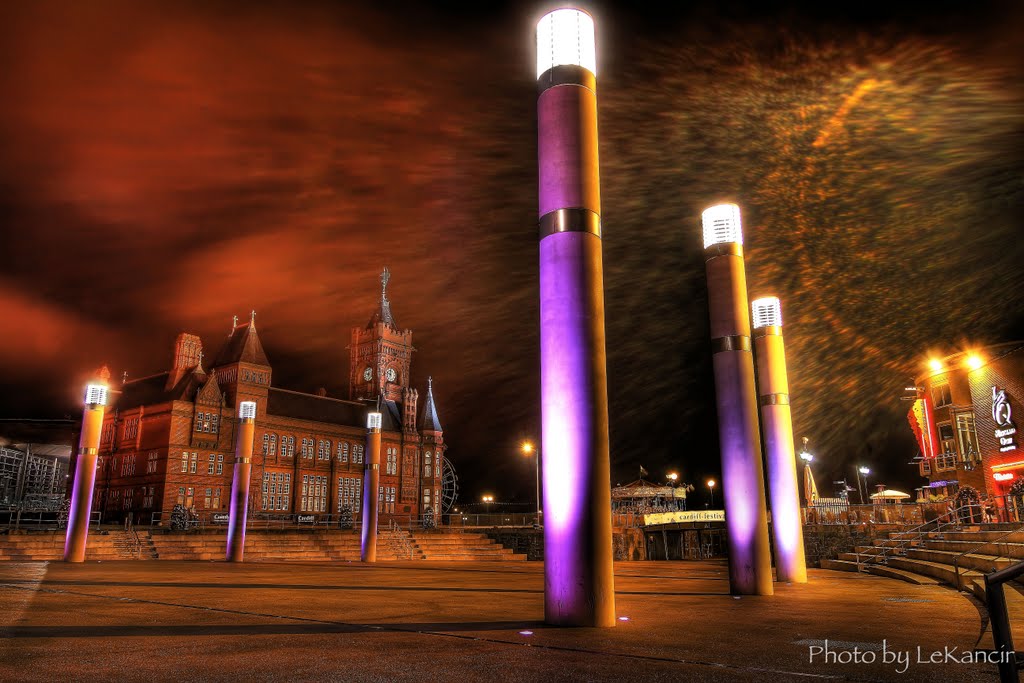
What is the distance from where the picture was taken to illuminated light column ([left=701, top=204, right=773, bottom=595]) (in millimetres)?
13617

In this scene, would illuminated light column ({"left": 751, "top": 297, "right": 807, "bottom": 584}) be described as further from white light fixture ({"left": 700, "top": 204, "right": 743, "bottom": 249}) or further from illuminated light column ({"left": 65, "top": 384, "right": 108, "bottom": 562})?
illuminated light column ({"left": 65, "top": 384, "right": 108, "bottom": 562})

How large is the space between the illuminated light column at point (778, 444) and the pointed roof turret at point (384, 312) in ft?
274

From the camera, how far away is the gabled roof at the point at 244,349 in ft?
227

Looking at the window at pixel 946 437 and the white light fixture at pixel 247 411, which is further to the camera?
the window at pixel 946 437

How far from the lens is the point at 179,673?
5527mm

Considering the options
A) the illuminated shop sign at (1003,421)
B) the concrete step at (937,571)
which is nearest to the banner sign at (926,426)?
the illuminated shop sign at (1003,421)

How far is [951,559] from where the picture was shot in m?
19.0

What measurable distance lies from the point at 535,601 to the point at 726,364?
20.2 ft

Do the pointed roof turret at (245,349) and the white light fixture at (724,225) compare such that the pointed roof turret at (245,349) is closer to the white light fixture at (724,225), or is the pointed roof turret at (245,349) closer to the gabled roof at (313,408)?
the gabled roof at (313,408)

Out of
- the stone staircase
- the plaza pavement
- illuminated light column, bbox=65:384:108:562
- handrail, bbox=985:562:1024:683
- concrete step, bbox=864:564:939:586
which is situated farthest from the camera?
illuminated light column, bbox=65:384:108:562

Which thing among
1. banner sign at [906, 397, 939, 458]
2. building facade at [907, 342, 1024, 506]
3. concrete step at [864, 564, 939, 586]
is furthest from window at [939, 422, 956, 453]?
concrete step at [864, 564, 939, 586]

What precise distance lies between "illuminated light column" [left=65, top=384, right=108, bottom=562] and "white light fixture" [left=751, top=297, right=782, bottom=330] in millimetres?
25816

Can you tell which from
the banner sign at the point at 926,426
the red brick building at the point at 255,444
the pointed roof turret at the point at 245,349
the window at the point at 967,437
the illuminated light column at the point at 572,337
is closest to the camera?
the illuminated light column at the point at 572,337

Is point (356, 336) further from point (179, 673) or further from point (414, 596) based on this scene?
point (179, 673)
